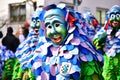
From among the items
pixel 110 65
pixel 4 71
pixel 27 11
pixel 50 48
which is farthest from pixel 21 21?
pixel 50 48

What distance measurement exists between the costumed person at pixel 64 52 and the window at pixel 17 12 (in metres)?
13.6

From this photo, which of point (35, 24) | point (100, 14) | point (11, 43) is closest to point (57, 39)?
point (35, 24)

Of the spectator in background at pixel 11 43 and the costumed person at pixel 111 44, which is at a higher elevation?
the costumed person at pixel 111 44

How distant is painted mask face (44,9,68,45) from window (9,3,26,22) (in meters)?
13.6

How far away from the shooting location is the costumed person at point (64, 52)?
3948 mm

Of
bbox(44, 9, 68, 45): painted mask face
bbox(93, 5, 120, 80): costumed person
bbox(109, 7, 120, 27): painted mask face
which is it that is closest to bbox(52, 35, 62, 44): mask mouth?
bbox(44, 9, 68, 45): painted mask face

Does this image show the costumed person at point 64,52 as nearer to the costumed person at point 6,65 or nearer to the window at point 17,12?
the costumed person at point 6,65

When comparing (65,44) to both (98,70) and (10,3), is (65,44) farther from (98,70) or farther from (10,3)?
(10,3)

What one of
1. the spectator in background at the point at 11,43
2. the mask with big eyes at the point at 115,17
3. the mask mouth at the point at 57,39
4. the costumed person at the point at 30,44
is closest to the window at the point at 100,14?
A: the spectator in background at the point at 11,43

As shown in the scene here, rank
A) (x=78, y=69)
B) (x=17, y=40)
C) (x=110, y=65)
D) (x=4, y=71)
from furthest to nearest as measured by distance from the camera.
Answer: (x=17, y=40) < (x=4, y=71) < (x=110, y=65) < (x=78, y=69)

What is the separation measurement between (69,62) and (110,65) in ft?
7.75

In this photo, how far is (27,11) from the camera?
17359 millimetres

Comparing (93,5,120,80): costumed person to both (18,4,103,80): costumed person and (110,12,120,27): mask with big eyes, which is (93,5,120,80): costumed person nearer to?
(110,12,120,27): mask with big eyes

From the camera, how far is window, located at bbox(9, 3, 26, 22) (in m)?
17.8
